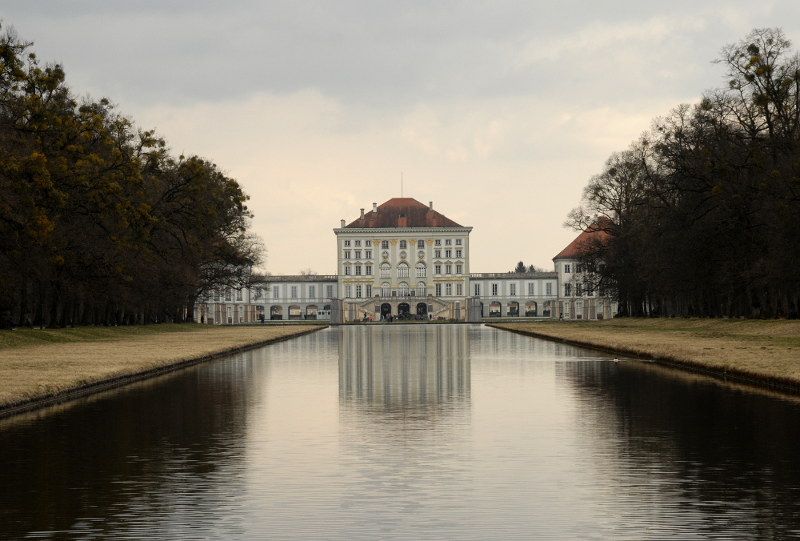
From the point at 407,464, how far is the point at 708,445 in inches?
167

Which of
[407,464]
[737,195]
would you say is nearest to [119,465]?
[407,464]

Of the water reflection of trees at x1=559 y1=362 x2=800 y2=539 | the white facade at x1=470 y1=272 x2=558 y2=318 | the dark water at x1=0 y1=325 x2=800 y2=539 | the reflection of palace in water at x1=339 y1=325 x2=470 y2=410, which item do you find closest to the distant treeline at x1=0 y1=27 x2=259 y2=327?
the reflection of palace in water at x1=339 y1=325 x2=470 y2=410

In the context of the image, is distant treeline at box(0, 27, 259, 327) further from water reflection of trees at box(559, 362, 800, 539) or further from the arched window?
the arched window

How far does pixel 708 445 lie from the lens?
14.6 m

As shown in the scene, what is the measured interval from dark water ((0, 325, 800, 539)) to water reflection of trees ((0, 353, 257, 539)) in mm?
38

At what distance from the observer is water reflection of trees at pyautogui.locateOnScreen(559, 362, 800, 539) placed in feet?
32.6

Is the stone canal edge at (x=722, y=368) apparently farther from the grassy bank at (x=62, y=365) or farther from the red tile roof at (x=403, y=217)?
the red tile roof at (x=403, y=217)

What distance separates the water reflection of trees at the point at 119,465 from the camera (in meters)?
9.61

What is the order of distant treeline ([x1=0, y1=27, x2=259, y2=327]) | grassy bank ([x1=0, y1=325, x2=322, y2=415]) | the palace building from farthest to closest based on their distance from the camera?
1. the palace building
2. distant treeline ([x1=0, y1=27, x2=259, y2=327])
3. grassy bank ([x1=0, y1=325, x2=322, y2=415])

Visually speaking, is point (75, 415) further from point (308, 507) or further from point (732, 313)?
point (732, 313)

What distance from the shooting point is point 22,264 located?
148 feet

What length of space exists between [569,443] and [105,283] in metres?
46.5

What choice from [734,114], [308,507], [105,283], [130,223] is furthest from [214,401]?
[734,114]

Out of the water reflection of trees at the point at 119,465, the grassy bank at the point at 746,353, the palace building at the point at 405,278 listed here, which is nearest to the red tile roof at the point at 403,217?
the palace building at the point at 405,278
